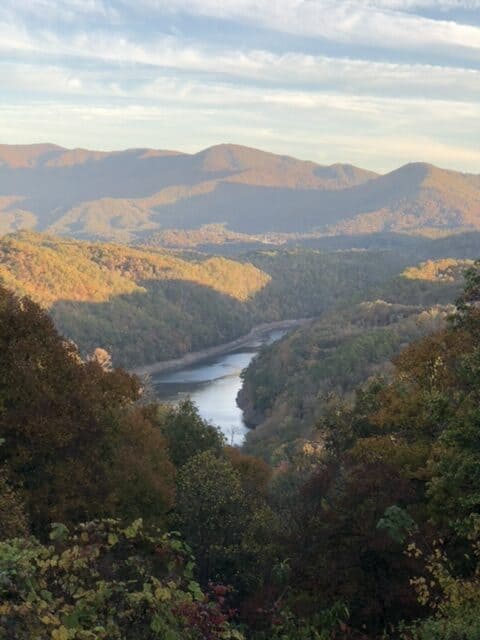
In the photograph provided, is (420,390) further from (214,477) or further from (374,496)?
(214,477)

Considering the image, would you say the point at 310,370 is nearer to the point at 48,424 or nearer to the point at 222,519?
the point at 222,519

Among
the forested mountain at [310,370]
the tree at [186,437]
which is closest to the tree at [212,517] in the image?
the tree at [186,437]

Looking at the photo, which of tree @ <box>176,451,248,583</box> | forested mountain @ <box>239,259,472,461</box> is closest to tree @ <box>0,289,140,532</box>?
tree @ <box>176,451,248,583</box>

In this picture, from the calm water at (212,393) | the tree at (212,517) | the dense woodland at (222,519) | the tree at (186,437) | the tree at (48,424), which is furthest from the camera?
the calm water at (212,393)

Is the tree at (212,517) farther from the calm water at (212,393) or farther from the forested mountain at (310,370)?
the calm water at (212,393)

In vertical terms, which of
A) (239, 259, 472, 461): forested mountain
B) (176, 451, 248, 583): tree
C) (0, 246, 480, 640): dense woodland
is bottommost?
(239, 259, 472, 461): forested mountain

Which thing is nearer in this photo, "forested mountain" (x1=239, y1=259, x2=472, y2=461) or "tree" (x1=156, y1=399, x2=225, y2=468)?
"tree" (x1=156, y1=399, x2=225, y2=468)

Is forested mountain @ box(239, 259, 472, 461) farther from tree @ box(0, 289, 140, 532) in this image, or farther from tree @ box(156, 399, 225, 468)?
tree @ box(0, 289, 140, 532)

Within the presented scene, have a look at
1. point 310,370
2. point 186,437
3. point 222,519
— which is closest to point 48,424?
point 222,519

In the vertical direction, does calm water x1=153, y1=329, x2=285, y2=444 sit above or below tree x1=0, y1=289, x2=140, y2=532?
below
